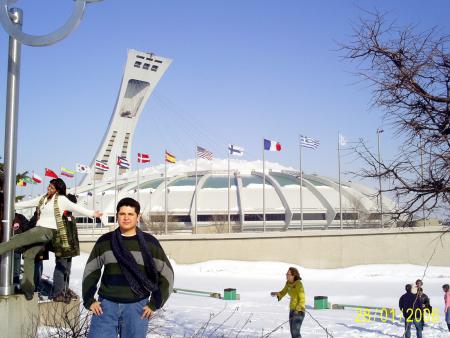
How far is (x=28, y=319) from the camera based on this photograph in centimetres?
455

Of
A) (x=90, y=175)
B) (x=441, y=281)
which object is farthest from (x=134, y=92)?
(x=441, y=281)

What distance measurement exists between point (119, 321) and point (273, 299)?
12581mm

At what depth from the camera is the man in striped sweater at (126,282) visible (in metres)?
3.40

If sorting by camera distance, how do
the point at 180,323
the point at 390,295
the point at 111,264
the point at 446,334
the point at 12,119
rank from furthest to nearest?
the point at 390,295
the point at 446,334
the point at 180,323
the point at 12,119
the point at 111,264

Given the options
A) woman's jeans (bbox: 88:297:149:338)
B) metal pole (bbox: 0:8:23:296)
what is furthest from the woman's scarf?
metal pole (bbox: 0:8:23:296)

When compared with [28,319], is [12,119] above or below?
above

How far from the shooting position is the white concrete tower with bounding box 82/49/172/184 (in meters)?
64.2

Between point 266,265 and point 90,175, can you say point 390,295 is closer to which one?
point 266,265

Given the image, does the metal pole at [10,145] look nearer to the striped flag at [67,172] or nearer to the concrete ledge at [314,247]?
the concrete ledge at [314,247]

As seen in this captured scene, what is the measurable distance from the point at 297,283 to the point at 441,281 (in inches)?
694

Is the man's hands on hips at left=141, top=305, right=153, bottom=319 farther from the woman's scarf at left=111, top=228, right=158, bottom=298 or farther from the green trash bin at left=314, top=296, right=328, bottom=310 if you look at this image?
the green trash bin at left=314, top=296, right=328, bottom=310

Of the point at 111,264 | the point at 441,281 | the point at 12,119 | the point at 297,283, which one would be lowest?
the point at 441,281

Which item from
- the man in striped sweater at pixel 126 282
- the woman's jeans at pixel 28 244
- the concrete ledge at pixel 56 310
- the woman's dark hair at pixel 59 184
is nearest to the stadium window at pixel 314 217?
the concrete ledge at pixel 56 310

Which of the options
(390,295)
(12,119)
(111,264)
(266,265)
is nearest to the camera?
(111,264)
